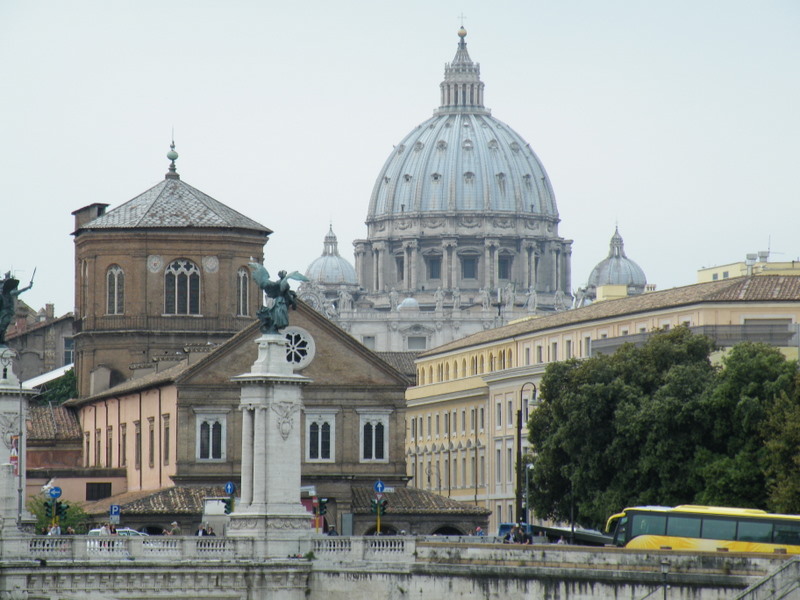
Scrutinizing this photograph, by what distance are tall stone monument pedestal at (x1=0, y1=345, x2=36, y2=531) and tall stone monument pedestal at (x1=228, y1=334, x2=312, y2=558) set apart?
20.6 feet

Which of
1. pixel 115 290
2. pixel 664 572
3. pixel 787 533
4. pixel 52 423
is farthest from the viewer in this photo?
pixel 52 423

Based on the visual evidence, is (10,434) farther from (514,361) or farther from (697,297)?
(514,361)

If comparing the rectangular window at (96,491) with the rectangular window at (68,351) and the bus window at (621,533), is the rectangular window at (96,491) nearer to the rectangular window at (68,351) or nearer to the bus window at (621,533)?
the rectangular window at (68,351)

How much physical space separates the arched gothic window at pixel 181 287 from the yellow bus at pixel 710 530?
50.6 meters

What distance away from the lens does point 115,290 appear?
10888 cm

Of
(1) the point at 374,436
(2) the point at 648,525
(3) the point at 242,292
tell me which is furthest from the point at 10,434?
(3) the point at 242,292

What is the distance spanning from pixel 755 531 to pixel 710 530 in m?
1.46

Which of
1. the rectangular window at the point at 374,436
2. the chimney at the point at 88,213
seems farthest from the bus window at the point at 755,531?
the chimney at the point at 88,213

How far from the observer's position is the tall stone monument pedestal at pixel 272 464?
205ft

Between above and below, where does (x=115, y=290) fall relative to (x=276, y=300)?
above

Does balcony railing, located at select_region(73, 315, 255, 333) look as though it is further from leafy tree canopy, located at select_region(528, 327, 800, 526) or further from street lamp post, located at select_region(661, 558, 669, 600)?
street lamp post, located at select_region(661, 558, 669, 600)

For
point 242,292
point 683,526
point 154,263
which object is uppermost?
point 154,263

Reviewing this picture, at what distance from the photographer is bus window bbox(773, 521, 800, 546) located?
181 ft

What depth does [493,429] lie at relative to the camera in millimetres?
126875
